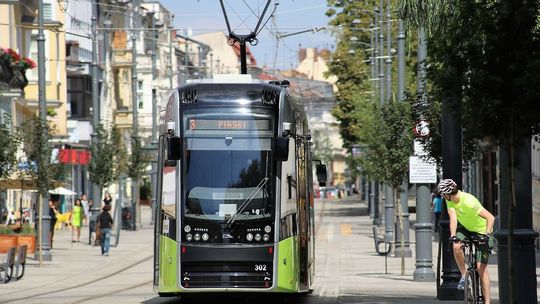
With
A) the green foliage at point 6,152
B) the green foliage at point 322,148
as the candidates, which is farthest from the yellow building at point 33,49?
the green foliage at point 322,148

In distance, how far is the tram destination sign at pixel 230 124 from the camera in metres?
21.2

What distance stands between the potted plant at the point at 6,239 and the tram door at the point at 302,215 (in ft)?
63.4

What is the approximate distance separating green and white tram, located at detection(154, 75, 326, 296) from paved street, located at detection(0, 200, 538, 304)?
2193 millimetres

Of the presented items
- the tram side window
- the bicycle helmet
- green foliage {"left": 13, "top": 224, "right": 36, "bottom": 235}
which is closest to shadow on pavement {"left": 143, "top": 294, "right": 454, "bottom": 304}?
the tram side window

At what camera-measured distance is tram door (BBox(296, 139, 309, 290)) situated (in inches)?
858

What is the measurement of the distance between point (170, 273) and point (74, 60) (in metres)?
60.4

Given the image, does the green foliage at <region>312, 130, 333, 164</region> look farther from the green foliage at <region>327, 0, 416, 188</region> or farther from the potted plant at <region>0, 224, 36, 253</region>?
the potted plant at <region>0, 224, 36, 253</region>

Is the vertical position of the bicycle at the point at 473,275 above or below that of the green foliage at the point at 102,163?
below

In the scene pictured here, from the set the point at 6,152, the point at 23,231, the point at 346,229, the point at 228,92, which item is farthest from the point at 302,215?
the point at 346,229

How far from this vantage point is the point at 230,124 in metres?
21.2

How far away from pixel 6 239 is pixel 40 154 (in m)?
2.83

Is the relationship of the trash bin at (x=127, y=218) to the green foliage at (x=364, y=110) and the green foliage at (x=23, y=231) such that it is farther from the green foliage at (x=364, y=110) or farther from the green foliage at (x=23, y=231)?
the green foliage at (x=23, y=231)

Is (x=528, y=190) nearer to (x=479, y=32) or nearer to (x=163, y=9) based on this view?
(x=479, y=32)

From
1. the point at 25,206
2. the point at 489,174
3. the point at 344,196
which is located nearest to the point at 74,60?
the point at 25,206
